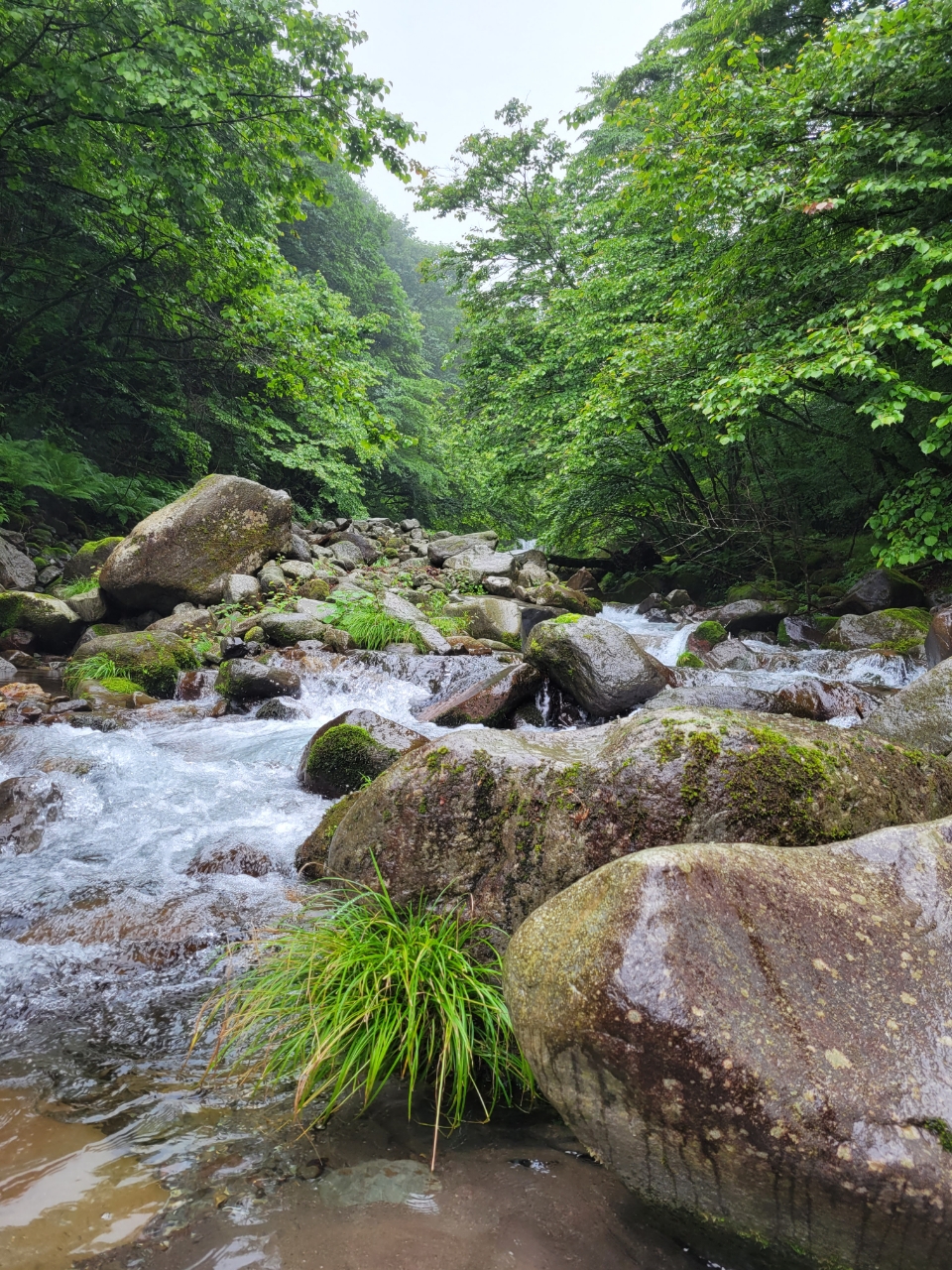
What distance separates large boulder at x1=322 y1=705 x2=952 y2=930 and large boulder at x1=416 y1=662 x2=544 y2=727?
4373mm

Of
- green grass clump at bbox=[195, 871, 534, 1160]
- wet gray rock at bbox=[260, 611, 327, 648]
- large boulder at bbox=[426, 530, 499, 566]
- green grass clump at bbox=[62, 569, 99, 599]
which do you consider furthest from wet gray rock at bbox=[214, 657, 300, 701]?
large boulder at bbox=[426, 530, 499, 566]

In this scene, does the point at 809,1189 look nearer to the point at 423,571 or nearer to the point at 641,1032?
the point at 641,1032

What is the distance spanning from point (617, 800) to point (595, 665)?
473cm

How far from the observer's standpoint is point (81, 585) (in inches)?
430

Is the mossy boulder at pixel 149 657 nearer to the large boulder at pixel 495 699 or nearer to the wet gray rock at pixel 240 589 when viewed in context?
the wet gray rock at pixel 240 589

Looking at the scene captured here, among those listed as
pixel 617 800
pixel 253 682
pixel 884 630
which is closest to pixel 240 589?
pixel 253 682

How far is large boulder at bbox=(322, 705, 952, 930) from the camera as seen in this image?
8.27 feet

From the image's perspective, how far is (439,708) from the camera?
7.97 metres

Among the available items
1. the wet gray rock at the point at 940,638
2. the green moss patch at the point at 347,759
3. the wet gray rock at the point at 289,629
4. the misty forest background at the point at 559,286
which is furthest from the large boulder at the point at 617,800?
the wet gray rock at the point at 289,629

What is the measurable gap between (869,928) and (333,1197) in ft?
5.64

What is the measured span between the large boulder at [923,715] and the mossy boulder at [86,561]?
11908 millimetres

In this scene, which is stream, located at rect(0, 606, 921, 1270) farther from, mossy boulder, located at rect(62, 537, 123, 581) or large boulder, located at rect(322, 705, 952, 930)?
mossy boulder, located at rect(62, 537, 123, 581)

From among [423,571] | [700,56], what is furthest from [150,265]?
[700,56]

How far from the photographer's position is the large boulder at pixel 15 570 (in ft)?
33.8
